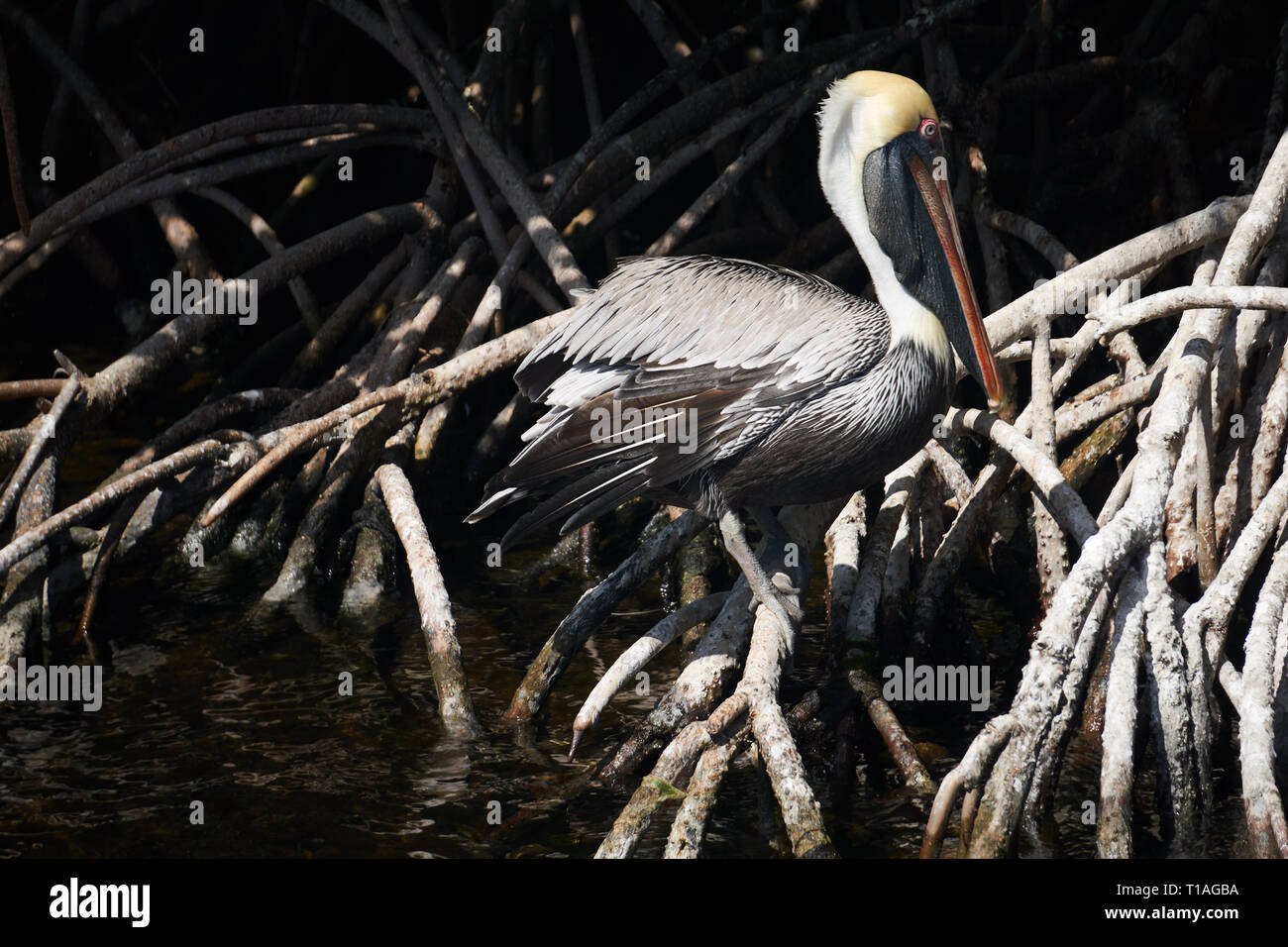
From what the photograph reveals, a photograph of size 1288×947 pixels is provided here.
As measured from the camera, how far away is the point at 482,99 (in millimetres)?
7371

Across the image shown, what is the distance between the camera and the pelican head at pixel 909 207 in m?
4.55

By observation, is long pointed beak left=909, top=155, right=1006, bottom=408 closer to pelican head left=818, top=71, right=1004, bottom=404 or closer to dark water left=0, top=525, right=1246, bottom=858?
pelican head left=818, top=71, right=1004, bottom=404

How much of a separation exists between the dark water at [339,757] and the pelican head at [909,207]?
1548 mm

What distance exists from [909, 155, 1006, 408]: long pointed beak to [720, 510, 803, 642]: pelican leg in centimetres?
98

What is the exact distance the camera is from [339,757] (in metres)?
4.96
